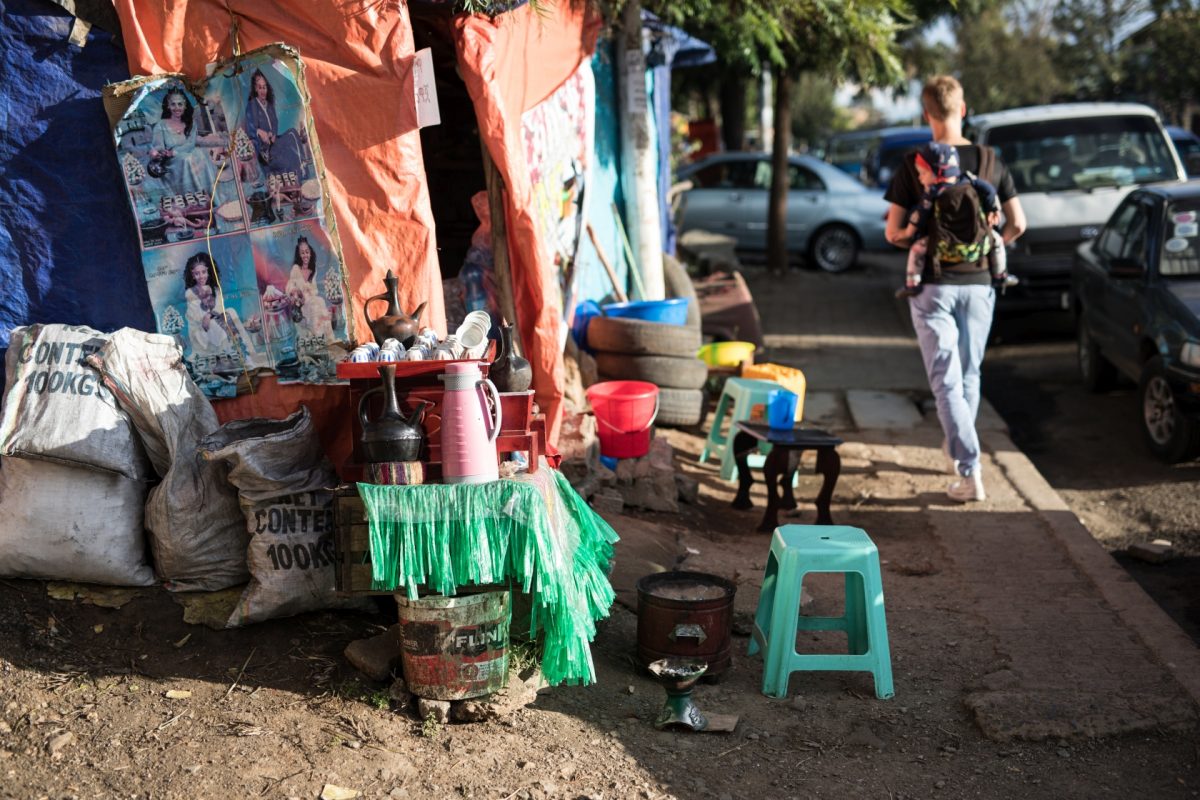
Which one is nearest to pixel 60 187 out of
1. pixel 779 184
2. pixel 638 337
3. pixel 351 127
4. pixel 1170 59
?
pixel 351 127

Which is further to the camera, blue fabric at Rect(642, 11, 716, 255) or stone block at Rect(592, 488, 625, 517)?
blue fabric at Rect(642, 11, 716, 255)

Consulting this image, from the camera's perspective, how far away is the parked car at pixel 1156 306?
7250 millimetres

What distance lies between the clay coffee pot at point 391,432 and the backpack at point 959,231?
349 centimetres

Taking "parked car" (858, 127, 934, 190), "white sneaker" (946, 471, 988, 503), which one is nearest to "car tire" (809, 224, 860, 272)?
"parked car" (858, 127, 934, 190)

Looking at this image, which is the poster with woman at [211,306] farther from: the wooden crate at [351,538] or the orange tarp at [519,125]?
the orange tarp at [519,125]

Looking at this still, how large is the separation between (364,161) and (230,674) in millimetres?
2260

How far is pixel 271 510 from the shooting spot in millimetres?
4395

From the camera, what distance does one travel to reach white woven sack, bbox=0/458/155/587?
440 cm

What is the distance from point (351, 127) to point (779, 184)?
10.4 meters

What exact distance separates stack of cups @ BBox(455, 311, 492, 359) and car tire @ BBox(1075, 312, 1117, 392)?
6417 mm

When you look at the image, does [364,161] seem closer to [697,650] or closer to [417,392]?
[417,392]

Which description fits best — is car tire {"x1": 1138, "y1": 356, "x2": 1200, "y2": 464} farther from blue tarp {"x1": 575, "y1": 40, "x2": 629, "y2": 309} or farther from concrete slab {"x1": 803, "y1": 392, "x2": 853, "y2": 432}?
blue tarp {"x1": 575, "y1": 40, "x2": 629, "y2": 309}

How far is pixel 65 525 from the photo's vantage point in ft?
14.5

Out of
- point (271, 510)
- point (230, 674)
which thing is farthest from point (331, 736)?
point (271, 510)
